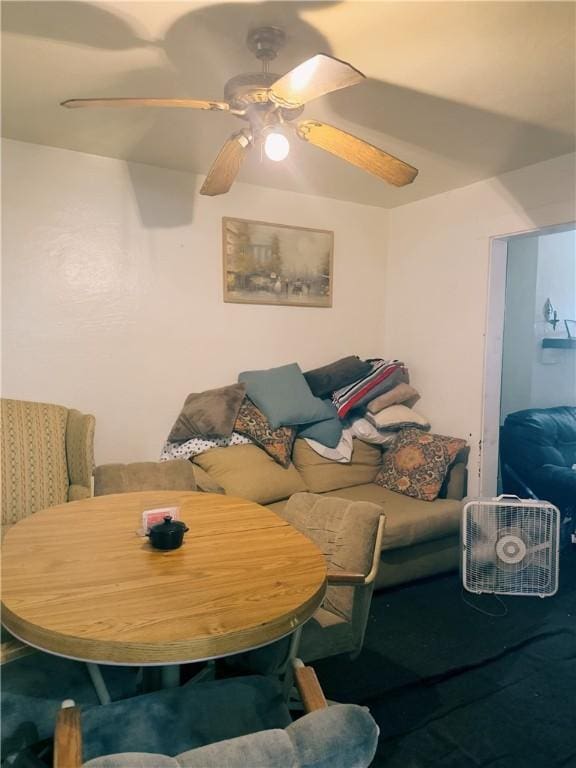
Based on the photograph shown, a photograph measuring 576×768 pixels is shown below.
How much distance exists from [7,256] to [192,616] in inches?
90.7

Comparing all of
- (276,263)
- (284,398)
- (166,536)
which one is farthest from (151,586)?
(276,263)

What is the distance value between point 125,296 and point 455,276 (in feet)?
6.98

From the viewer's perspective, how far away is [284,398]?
126 inches

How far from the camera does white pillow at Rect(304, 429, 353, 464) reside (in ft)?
10.6

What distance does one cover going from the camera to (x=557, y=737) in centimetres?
180

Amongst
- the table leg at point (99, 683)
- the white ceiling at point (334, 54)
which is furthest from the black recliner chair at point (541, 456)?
the table leg at point (99, 683)

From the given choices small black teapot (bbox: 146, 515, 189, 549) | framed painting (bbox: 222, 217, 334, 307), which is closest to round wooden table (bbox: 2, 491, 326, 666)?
small black teapot (bbox: 146, 515, 189, 549)

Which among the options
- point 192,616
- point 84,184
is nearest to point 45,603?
point 192,616

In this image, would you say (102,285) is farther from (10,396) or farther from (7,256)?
(10,396)

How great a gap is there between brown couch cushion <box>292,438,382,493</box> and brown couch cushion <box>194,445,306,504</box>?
11 cm

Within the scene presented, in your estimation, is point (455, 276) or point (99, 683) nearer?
point (99, 683)

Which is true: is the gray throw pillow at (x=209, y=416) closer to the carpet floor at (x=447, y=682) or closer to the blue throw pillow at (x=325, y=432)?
the blue throw pillow at (x=325, y=432)

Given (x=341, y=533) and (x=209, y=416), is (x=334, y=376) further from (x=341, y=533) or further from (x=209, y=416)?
(x=341, y=533)

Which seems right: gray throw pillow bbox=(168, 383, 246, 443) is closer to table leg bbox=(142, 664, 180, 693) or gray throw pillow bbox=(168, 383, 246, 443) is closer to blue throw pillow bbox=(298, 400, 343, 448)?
blue throw pillow bbox=(298, 400, 343, 448)
